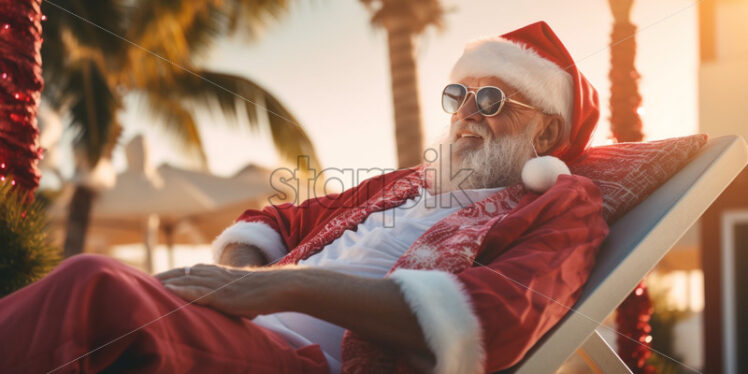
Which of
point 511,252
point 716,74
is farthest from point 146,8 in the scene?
point 511,252

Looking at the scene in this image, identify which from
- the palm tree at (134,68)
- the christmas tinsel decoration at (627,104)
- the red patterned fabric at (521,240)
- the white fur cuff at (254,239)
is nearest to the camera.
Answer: the red patterned fabric at (521,240)

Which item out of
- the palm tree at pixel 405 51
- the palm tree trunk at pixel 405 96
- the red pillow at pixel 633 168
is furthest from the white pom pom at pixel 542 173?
the palm tree at pixel 405 51

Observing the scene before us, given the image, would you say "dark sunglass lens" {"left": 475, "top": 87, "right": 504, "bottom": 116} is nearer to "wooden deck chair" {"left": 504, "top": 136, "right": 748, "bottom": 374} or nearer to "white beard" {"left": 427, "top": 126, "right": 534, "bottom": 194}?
"white beard" {"left": 427, "top": 126, "right": 534, "bottom": 194}

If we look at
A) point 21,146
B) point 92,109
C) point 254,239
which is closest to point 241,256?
point 254,239

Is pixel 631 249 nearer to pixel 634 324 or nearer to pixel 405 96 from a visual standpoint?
pixel 634 324

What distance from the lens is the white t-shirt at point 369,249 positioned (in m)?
1.85

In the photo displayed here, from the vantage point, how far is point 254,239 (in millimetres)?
2598

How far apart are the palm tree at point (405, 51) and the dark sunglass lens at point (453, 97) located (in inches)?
123

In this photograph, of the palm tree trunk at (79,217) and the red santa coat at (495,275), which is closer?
the red santa coat at (495,275)

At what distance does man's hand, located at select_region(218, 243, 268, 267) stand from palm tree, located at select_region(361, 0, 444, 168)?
10.5 feet

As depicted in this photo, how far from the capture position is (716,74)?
248 inches

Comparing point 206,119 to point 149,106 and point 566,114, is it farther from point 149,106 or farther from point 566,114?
point 566,114

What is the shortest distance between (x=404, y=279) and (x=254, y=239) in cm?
120

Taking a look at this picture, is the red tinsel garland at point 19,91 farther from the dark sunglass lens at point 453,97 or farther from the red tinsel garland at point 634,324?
the red tinsel garland at point 634,324
